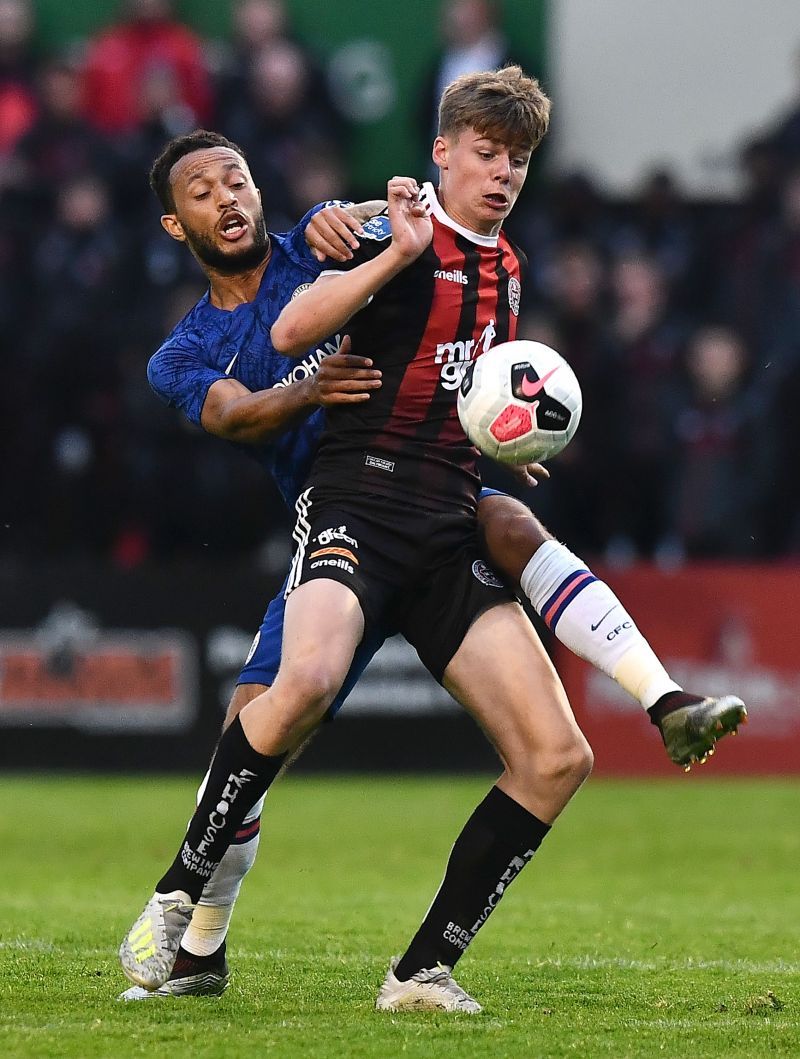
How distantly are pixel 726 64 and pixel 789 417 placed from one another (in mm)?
3952

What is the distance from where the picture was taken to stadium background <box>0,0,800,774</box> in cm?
1223

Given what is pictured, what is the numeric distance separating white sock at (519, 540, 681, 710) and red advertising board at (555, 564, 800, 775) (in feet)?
23.5

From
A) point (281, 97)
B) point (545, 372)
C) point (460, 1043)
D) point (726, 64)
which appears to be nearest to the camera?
point (460, 1043)

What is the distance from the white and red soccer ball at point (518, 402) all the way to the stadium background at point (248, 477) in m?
6.54

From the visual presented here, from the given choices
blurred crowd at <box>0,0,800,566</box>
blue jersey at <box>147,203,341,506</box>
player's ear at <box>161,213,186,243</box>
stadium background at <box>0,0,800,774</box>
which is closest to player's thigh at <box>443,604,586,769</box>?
blue jersey at <box>147,203,341,506</box>

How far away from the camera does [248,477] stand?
1220 cm

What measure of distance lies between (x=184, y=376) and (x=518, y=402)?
1077mm

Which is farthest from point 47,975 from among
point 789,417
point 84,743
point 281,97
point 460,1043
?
point 281,97

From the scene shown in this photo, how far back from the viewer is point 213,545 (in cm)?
1248

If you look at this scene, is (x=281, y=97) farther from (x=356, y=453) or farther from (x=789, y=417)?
(x=356, y=453)

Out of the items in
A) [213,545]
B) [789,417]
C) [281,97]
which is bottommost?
[213,545]

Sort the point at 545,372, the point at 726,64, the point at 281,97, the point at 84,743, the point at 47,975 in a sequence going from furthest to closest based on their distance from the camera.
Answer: the point at 726,64 < the point at 281,97 < the point at 84,743 < the point at 47,975 < the point at 545,372

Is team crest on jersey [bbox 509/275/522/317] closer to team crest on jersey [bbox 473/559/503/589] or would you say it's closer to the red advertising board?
team crest on jersey [bbox 473/559/503/589]

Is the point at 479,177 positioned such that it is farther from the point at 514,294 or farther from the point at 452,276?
the point at 514,294
